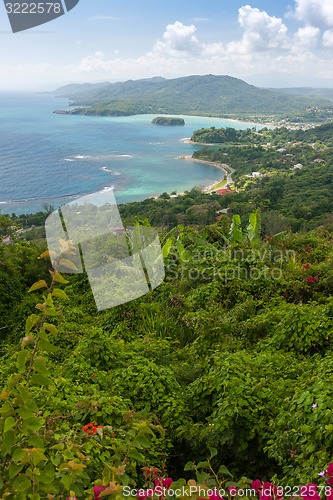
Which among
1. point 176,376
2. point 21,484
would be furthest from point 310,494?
point 176,376

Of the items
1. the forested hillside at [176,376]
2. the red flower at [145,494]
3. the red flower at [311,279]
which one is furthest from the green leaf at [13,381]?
the red flower at [311,279]

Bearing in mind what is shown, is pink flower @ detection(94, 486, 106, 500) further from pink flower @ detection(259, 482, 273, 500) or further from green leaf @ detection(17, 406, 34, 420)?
pink flower @ detection(259, 482, 273, 500)

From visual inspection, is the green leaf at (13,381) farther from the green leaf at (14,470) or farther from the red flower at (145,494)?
the red flower at (145,494)

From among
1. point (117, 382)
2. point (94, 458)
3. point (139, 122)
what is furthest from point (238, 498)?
point (139, 122)

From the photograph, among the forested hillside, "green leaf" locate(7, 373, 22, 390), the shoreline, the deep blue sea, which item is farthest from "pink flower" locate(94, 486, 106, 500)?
the shoreline

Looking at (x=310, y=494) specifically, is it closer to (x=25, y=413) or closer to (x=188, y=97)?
(x=25, y=413)

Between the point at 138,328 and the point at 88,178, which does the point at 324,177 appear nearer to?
the point at 88,178
